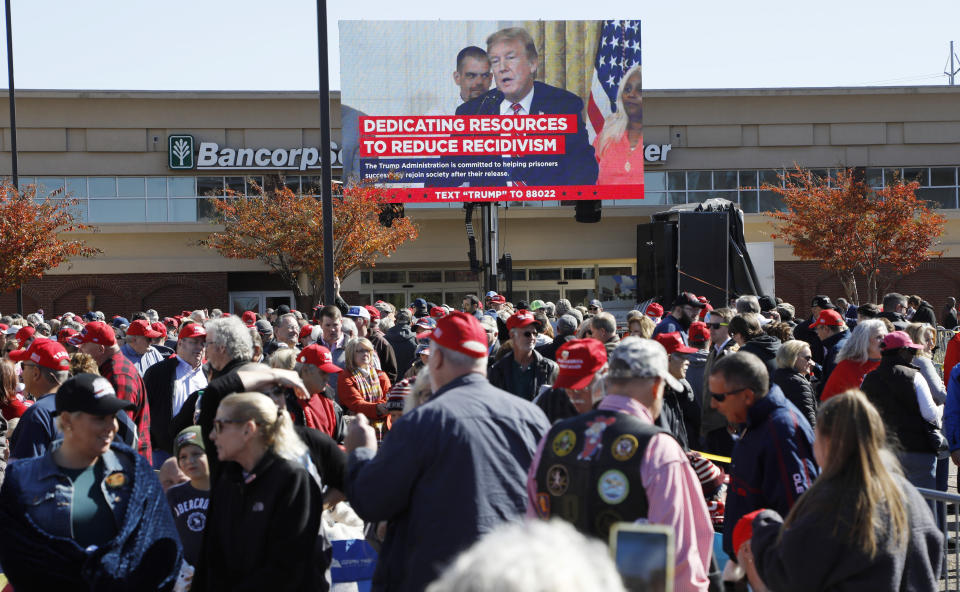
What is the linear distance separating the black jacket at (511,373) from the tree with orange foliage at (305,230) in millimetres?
20895

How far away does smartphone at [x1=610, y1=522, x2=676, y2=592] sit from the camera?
5.72ft

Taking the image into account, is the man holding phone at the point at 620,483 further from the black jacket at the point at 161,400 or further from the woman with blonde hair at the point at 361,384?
the black jacket at the point at 161,400

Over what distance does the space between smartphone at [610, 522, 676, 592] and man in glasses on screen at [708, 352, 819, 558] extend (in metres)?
2.73

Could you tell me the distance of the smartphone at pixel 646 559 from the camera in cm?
174

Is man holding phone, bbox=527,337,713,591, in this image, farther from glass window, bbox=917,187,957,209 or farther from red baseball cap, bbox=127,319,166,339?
glass window, bbox=917,187,957,209

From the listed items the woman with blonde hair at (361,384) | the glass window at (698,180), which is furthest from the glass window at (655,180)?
the woman with blonde hair at (361,384)

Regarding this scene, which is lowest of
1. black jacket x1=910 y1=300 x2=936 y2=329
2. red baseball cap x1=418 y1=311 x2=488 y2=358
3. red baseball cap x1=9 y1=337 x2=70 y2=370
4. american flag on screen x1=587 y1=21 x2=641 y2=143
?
black jacket x1=910 y1=300 x2=936 y2=329

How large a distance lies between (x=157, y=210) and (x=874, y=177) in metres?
26.2

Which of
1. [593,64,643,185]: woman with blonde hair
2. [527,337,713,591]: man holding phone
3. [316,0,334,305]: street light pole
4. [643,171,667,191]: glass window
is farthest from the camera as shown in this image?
[643,171,667,191]: glass window

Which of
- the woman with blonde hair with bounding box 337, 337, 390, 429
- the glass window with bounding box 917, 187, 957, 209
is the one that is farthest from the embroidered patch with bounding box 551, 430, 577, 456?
the glass window with bounding box 917, 187, 957, 209

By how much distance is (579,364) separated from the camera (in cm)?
477

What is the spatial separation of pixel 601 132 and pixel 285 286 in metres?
13.0

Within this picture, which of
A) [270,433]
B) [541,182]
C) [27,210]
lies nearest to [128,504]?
[270,433]

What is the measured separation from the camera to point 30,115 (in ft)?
111
